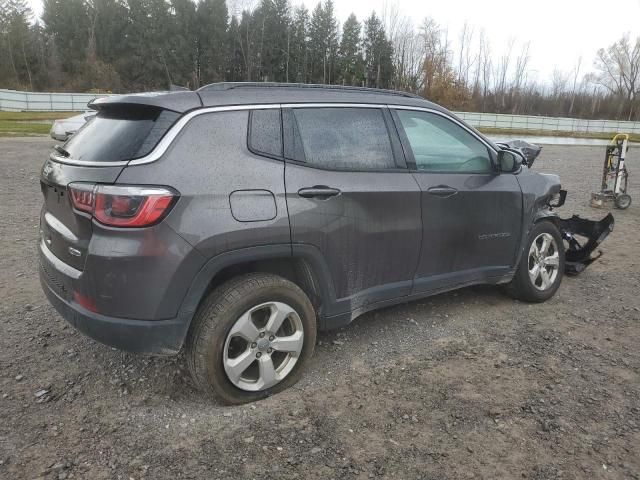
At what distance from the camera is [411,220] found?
11.9 feet

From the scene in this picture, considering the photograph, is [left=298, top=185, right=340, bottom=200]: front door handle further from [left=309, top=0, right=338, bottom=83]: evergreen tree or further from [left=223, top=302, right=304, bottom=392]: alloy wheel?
[left=309, top=0, right=338, bottom=83]: evergreen tree

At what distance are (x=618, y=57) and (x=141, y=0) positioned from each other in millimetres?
75450

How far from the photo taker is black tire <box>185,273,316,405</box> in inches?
113

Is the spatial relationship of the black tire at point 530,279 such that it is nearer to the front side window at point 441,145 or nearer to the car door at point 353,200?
the front side window at point 441,145

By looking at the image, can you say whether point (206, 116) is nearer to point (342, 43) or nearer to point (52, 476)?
point (52, 476)

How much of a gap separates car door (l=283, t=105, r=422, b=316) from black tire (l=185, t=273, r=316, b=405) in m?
0.31

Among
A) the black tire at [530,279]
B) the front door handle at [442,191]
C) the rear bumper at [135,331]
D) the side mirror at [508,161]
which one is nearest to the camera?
the rear bumper at [135,331]

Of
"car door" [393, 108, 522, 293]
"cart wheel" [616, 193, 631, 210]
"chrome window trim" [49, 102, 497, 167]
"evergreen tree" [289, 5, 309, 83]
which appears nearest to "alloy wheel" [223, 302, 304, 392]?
"chrome window trim" [49, 102, 497, 167]

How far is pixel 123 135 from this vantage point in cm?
288

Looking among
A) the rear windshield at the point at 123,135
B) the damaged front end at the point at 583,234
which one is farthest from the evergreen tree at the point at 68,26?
the rear windshield at the point at 123,135

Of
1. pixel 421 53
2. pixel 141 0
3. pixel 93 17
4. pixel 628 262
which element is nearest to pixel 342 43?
pixel 421 53

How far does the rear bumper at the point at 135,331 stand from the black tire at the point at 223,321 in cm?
11

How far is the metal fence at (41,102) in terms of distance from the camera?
3550 centimetres

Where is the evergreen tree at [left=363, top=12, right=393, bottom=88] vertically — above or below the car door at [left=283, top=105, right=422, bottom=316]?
above
